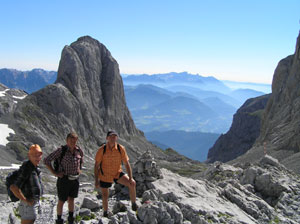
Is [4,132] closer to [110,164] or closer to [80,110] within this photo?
[80,110]

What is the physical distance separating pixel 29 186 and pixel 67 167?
1.90 m

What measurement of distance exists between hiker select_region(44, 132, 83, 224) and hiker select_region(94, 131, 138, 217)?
1182 mm

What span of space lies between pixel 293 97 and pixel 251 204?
65.7 m

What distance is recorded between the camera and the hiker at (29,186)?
10.6 m

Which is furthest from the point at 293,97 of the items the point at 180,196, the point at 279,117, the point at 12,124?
the point at 12,124

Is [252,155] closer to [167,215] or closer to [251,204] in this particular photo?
[251,204]

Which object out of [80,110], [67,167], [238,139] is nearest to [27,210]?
[67,167]

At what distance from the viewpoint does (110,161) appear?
13680 mm

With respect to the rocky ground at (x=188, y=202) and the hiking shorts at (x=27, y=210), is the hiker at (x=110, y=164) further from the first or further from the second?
the hiking shorts at (x=27, y=210)

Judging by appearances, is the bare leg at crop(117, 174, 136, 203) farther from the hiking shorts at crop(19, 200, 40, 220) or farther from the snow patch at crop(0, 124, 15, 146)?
the snow patch at crop(0, 124, 15, 146)

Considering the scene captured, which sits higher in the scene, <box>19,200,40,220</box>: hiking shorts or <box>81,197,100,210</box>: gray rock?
<box>19,200,40,220</box>: hiking shorts

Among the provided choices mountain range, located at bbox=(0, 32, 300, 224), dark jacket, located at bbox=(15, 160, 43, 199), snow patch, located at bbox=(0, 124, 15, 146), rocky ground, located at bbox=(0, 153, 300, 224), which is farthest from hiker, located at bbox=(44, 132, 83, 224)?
snow patch, located at bbox=(0, 124, 15, 146)

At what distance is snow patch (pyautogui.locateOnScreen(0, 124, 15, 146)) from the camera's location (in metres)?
91.0

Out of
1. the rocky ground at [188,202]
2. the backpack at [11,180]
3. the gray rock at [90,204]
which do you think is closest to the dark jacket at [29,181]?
the backpack at [11,180]
